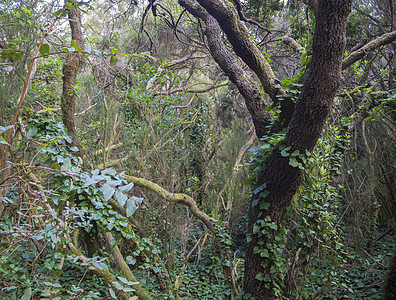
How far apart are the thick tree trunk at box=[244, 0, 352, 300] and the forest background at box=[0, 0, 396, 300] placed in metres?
0.01

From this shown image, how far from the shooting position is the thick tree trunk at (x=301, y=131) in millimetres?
2123

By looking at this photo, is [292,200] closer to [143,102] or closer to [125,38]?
[143,102]

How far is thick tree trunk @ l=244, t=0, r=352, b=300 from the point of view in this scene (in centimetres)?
212

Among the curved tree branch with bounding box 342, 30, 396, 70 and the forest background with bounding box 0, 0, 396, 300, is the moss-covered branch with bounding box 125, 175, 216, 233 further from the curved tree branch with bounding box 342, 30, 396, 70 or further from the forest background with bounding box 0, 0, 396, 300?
the curved tree branch with bounding box 342, 30, 396, 70

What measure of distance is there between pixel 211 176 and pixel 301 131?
9.55ft

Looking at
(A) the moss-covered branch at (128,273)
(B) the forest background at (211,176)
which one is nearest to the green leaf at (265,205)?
(B) the forest background at (211,176)

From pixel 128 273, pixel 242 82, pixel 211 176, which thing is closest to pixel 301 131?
pixel 242 82

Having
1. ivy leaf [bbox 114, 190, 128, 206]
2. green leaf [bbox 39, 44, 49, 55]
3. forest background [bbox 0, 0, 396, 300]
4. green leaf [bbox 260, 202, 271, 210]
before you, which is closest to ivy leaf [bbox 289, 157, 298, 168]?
forest background [bbox 0, 0, 396, 300]

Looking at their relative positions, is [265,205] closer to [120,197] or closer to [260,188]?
[260,188]

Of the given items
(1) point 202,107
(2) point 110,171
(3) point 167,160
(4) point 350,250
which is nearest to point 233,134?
(1) point 202,107

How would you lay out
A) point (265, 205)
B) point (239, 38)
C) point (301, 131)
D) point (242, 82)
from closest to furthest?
point (301, 131), point (265, 205), point (239, 38), point (242, 82)

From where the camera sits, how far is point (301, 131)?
2.37m

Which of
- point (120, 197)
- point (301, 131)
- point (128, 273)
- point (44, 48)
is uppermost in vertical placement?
point (301, 131)

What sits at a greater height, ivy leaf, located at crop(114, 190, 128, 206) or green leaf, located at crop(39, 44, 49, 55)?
green leaf, located at crop(39, 44, 49, 55)
